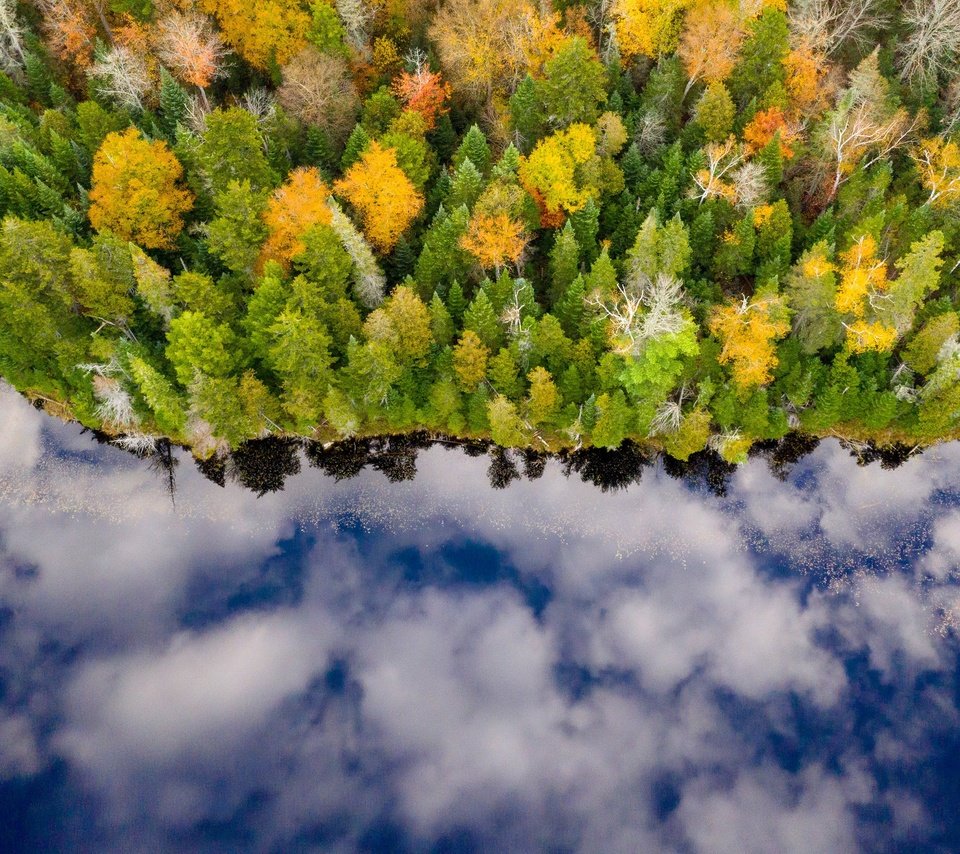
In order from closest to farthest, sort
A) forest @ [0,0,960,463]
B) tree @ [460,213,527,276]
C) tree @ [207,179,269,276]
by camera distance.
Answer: tree @ [207,179,269,276] → forest @ [0,0,960,463] → tree @ [460,213,527,276]

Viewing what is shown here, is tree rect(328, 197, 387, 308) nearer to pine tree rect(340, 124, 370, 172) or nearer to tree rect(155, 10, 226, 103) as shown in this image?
pine tree rect(340, 124, 370, 172)

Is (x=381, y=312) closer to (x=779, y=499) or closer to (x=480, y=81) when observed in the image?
(x=480, y=81)

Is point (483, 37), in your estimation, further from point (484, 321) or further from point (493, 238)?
point (484, 321)

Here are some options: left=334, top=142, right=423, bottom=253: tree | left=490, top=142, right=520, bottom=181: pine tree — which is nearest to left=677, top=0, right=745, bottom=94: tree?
left=490, top=142, right=520, bottom=181: pine tree

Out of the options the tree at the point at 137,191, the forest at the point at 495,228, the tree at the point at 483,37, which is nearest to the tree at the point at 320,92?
the forest at the point at 495,228

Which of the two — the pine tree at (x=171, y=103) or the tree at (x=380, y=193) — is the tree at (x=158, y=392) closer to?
the tree at (x=380, y=193)
